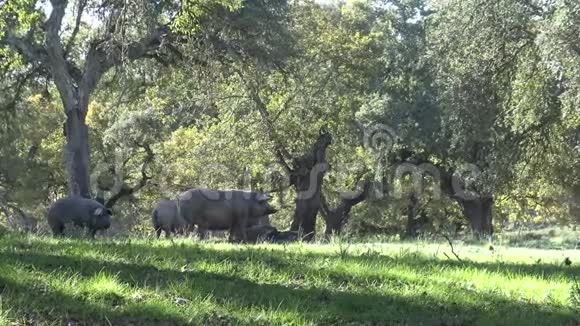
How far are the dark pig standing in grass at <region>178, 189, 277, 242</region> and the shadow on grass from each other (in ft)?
40.1

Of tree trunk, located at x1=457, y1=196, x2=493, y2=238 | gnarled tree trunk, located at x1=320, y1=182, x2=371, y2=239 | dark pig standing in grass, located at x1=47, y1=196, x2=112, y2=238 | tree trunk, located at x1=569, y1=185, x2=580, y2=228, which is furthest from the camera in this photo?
tree trunk, located at x1=569, y1=185, x2=580, y2=228

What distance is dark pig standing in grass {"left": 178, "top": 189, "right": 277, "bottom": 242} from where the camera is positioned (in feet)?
64.3

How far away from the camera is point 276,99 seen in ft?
97.4

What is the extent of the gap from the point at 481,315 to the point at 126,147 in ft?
106

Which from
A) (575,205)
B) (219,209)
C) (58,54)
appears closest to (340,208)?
(219,209)

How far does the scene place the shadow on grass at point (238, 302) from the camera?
527 centimetres

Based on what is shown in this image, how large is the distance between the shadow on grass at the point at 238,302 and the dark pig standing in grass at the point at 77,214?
1048 cm

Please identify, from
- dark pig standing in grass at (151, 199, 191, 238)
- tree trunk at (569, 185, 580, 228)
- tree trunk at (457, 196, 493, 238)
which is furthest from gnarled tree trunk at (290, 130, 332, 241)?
tree trunk at (569, 185, 580, 228)

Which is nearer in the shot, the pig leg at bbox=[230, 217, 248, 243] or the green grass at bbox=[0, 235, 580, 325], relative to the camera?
the green grass at bbox=[0, 235, 580, 325]

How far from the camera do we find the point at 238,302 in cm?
580

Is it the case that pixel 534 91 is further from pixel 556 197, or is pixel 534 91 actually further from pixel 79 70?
pixel 556 197

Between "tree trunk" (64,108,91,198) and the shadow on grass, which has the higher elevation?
"tree trunk" (64,108,91,198)

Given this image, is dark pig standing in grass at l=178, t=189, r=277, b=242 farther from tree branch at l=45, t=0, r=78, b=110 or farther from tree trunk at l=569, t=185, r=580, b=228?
tree trunk at l=569, t=185, r=580, b=228

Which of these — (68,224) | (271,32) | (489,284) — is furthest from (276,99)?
(489,284)
